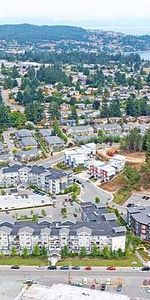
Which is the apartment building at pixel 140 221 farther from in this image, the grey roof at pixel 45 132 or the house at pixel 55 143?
the grey roof at pixel 45 132

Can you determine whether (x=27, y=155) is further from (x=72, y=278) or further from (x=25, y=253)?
(x=72, y=278)

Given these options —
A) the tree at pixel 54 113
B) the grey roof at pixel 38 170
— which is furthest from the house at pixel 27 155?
the tree at pixel 54 113

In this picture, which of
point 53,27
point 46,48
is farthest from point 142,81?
point 53,27

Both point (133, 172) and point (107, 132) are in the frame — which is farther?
point (107, 132)

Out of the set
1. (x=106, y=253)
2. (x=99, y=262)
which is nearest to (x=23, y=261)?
(x=99, y=262)

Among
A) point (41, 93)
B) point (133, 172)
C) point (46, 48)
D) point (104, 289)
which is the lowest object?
point (104, 289)

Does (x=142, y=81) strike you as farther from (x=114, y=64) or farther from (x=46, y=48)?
(x=46, y=48)

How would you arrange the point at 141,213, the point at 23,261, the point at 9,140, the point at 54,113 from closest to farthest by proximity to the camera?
the point at 23,261 → the point at 141,213 → the point at 9,140 → the point at 54,113
